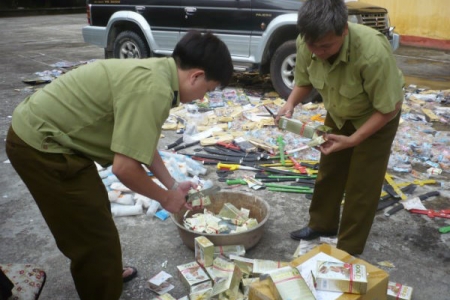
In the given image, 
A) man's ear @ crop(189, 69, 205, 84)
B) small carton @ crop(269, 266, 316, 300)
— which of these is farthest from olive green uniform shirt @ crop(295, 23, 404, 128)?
small carton @ crop(269, 266, 316, 300)

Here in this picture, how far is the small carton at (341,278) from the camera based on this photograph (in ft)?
7.95

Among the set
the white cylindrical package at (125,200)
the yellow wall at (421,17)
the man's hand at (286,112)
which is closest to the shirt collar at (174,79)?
the man's hand at (286,112)

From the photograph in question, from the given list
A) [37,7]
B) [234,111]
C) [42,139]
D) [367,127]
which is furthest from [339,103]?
A: [37,7]

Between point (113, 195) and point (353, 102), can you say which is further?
point (113, 195)

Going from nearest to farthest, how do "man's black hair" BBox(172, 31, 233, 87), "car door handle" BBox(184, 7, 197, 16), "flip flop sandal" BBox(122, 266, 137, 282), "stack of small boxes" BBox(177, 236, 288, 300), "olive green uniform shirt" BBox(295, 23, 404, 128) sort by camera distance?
"man's black hair" BBox(172, 31, 233, 87), "olive green uniform shirt" BBox(295, 23, 404, 128), "stack of small boxes" BBox(177, 236, 288, 300), "flip flop sandal" BBox(122, 266, 137, 282), "car door handle" BBox(184, 7, 197, 16)

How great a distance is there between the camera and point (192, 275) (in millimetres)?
3131

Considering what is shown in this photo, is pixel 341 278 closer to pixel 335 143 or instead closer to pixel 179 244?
pixel 335 143

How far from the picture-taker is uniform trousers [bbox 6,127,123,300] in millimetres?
2295

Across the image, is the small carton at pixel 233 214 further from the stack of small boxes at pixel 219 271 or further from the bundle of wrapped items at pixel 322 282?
the bundle of wrapped items at pixel 322 282

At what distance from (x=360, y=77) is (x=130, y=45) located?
716 cm

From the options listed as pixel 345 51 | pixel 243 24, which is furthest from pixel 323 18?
pixel 243 24

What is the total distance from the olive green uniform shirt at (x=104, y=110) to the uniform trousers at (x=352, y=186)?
151cm

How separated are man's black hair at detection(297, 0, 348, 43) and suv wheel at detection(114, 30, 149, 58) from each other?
6833mm

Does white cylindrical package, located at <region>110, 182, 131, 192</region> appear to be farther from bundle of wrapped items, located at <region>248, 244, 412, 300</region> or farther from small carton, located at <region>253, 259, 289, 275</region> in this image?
bundle of wrapped items, located at <region>248, 244, 412, 300</region>
